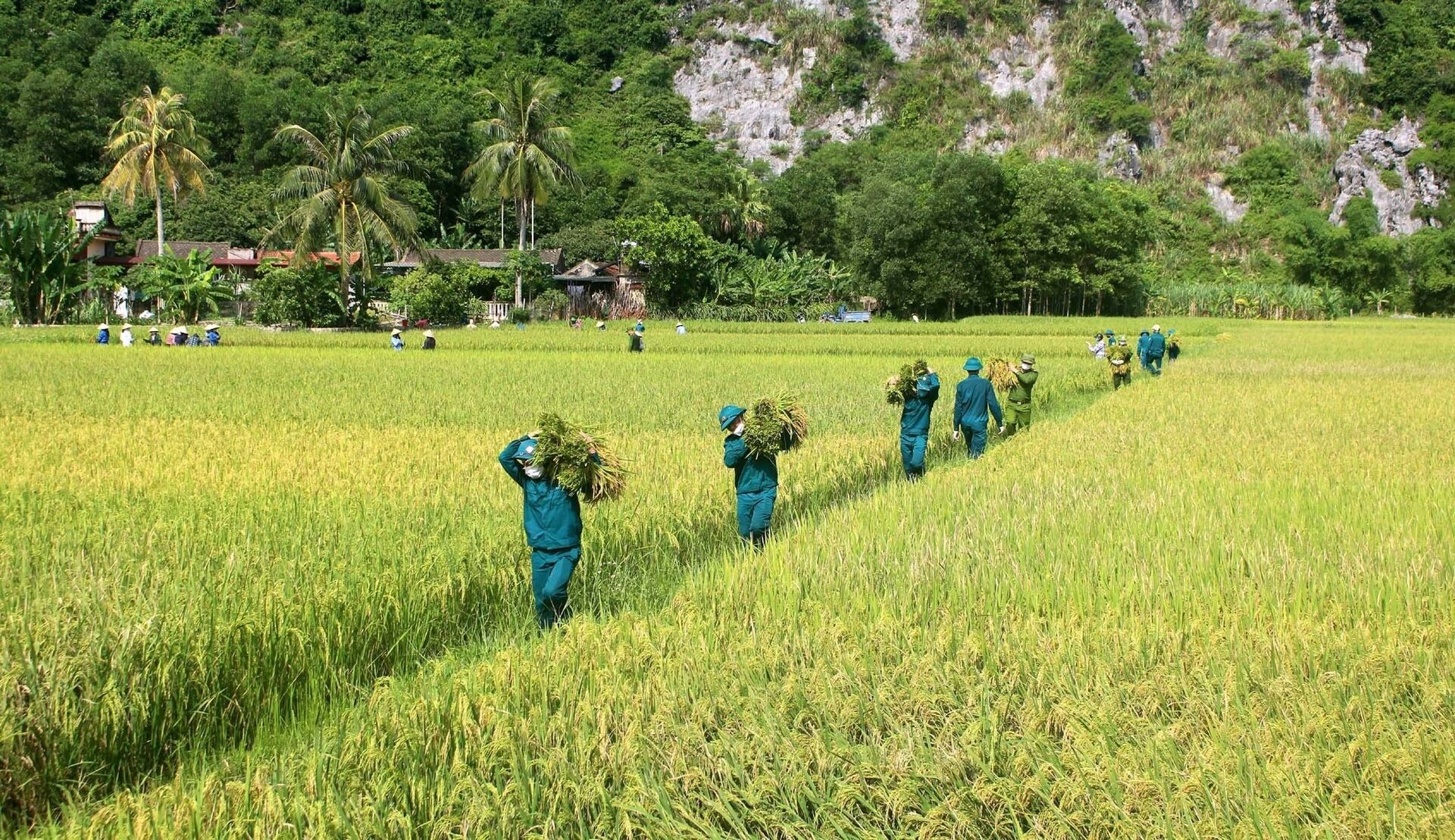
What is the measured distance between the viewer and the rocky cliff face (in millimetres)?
110062

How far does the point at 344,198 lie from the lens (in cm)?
3916

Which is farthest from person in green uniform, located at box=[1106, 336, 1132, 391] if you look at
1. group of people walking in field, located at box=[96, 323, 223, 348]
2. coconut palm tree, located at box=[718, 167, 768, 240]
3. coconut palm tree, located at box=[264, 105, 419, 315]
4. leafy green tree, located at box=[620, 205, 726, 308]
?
coconut palm tree, located at box=[718, 167, 768, 240]

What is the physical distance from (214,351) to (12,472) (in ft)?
63.1

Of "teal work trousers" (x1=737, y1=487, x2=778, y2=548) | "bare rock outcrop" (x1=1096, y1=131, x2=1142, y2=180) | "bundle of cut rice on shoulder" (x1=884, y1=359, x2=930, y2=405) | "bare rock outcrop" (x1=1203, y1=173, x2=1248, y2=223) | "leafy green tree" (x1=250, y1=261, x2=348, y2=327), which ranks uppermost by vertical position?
"bare rock outcrop" (x1=1096, y1=131, x2=1142, y2=180)

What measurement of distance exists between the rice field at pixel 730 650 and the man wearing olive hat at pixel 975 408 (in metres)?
1.20

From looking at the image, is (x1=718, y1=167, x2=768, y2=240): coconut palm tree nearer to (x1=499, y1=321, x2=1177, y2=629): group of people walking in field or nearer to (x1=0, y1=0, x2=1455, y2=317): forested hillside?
(x1=0, y1=0, x2=1455, y2=317): forested hillside

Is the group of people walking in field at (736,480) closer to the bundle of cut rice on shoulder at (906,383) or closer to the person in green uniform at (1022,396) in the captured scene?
the bundle of cut rice on shoulder at (906,383)

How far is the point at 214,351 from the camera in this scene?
26.3 meters

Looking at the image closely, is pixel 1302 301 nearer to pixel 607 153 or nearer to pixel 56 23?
pixel 607 153

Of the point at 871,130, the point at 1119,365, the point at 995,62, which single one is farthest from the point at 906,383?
the point at 995,62

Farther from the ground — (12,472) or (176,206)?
(176,206)

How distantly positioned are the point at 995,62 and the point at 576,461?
12273cm

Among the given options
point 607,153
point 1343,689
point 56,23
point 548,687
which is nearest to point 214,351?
point 548,687

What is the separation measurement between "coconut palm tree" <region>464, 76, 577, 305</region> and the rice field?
3761 cm
